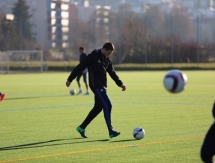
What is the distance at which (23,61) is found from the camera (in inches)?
2613

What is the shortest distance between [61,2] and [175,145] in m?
125

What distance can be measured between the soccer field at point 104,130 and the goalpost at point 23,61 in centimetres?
3958

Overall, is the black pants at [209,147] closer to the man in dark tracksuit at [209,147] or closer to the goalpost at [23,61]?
the man in dark tracksuit at [209,147]

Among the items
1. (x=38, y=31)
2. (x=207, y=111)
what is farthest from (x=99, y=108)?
(x=38, y=31)

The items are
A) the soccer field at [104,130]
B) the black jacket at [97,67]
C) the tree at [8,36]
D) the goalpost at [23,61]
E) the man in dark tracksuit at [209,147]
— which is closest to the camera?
the man in dark tracksuit at [209,147]

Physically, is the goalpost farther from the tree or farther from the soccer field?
the soccer field

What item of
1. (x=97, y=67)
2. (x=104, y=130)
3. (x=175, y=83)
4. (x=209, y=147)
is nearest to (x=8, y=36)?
(x=104, y=130)

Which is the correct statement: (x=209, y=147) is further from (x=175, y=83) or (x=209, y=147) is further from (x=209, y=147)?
(x=175, y=83)

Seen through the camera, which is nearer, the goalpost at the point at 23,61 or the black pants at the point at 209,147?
the black pants at the point at 209,147

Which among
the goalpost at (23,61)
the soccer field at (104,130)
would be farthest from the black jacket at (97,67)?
the goalpost at (23,61)

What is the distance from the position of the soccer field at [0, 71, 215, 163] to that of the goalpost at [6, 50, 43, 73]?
39581 millimetres

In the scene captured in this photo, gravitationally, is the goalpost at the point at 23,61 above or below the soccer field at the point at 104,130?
below

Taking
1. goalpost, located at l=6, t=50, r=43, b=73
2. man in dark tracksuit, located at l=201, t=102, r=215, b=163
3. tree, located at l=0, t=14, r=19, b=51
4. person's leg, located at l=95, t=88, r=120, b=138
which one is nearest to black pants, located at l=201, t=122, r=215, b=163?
man in dark tracksuit, located at l=201, t=102, r=215, b=163

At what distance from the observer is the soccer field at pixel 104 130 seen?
12.0 m
